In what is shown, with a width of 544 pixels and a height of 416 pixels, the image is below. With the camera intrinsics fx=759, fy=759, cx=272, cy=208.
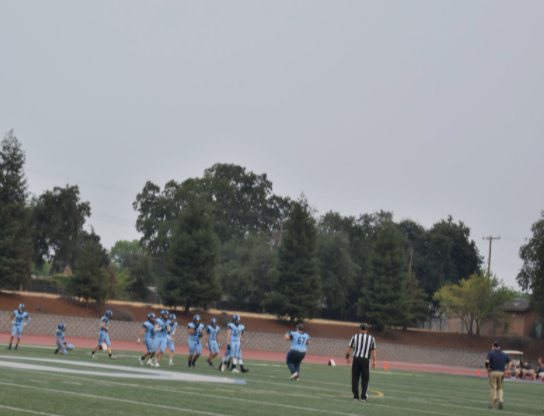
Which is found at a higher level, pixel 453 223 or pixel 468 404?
pixel 453 223

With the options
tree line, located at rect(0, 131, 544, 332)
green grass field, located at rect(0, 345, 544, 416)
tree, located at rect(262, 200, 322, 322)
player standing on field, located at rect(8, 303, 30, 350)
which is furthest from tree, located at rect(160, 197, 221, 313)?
green grass field, located at rect(0, 345, 544, 416)

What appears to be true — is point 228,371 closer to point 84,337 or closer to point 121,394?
point 121,394

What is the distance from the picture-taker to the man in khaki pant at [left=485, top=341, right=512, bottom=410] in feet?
61.2

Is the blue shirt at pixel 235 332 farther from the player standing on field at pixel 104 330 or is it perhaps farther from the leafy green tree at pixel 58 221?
the leafy green tree at pixel 58 221

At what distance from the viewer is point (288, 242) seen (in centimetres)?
6359

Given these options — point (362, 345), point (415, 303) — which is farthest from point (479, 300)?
point (362, 345)

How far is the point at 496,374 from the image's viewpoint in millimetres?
18781

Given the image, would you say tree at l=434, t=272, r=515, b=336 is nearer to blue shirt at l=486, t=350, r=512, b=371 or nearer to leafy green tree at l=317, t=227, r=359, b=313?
leafy green tree at l=317, t=227, r=359, b=313

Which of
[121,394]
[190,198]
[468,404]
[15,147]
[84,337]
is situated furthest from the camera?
[190,198]

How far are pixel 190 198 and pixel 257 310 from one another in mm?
16683

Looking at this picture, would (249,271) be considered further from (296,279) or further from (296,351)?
(296,351)

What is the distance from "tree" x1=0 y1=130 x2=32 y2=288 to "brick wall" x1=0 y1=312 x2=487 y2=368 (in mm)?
3969

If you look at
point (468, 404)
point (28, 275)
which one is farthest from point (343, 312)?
point (468, 404)

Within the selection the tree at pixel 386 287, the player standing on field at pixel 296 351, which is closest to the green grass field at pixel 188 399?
the player standing on field at pixel 296 351
